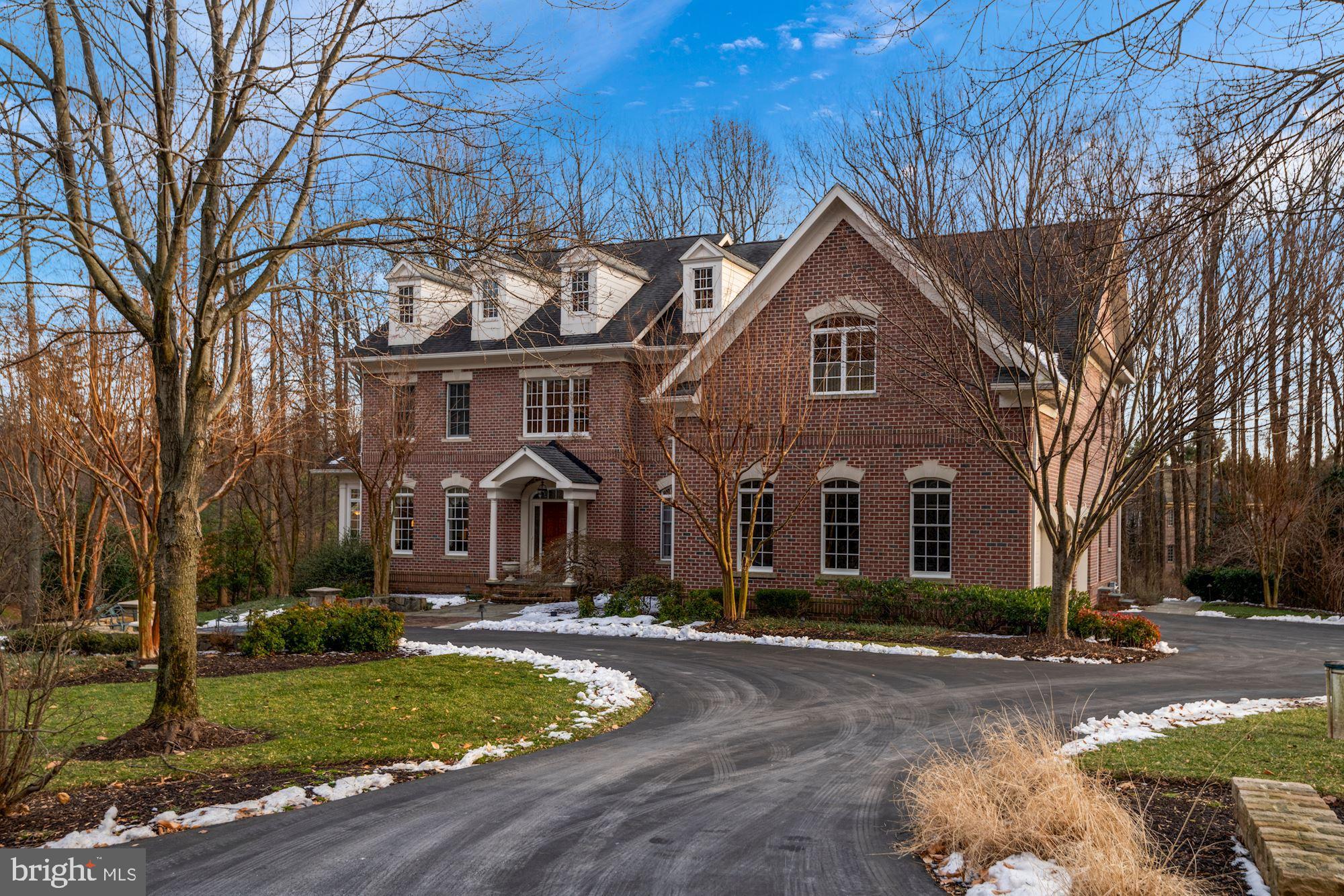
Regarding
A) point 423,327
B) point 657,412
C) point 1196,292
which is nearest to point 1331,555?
point 1196,292

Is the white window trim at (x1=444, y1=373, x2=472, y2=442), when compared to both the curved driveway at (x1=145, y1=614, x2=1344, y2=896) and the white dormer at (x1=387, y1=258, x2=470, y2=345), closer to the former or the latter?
the white dormer at (x1=387, y1=258, x2=470, y2=345)

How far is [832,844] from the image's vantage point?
657 centimetres

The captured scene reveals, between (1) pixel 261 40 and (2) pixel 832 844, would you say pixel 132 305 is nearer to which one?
(1) pixel 261 40

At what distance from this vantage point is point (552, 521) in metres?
28.9

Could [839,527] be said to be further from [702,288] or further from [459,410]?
[459,410]

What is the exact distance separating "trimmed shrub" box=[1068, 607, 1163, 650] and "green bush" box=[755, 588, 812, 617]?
17.5 feet

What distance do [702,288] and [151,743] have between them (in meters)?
19.6

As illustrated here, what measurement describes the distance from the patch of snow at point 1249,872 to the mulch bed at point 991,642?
10674mm

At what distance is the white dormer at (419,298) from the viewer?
33.3 feet

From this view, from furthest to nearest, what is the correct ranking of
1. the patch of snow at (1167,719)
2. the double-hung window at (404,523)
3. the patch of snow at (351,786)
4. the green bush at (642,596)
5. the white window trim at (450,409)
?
the double-hung window at (404,523), the white window trim at (450,409), the green bush at (642,596), the patch of snow at (1167,719), the patch of snow at (351,786)

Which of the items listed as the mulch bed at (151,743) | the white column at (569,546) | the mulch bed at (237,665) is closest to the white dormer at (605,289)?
the white column at (569,546)

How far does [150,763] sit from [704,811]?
459 centimetres

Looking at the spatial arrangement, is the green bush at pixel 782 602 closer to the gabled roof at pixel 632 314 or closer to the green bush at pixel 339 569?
the gabled roof at pixel 632 314

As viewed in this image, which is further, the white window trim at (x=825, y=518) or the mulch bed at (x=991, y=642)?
the white window trim at (x=825, y=518)
